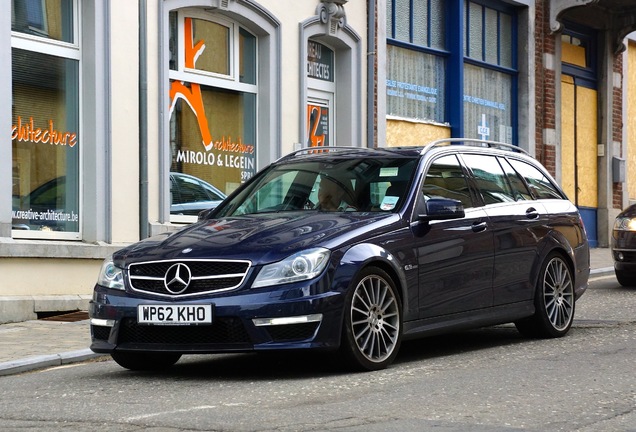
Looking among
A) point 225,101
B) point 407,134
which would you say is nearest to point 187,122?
point 225,101

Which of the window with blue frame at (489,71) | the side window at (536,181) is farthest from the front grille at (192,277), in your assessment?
the window with blue frame at (489,71)

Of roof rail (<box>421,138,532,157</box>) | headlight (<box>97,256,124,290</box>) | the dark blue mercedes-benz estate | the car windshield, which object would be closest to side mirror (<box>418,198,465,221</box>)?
the dark blue mercedes-benz estate

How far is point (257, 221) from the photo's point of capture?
9102mm

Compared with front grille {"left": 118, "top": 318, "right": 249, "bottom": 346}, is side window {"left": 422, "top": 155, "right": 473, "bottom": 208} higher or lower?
higher

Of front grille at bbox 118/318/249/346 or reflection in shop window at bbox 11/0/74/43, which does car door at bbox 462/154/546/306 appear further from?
reflection in shop window at bbox 11/0/74/43

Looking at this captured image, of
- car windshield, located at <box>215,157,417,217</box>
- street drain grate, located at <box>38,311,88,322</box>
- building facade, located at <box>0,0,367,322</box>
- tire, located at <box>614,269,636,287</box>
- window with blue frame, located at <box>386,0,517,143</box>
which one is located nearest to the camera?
car windshield, located at <box>215,157,417,217</box>

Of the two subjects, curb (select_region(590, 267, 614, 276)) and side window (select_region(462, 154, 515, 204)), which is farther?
curb (select_region(590, 267, 614, 276))

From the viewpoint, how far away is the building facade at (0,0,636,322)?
14352mm

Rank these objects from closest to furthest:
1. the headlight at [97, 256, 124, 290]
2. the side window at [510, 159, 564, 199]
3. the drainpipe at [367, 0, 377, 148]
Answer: the headlight at [97, 256, 124, 290]
the side window at [510, 159, 564, 199]
the drainpipe at [367, 0, 377, 148]

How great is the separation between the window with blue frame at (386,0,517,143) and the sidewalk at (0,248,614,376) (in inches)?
373

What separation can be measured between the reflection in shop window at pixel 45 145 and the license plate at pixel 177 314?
613 cm

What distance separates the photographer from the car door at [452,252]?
30.2 ft

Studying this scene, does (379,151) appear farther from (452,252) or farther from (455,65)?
(455,65)

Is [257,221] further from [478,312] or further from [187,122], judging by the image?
[187,122]
